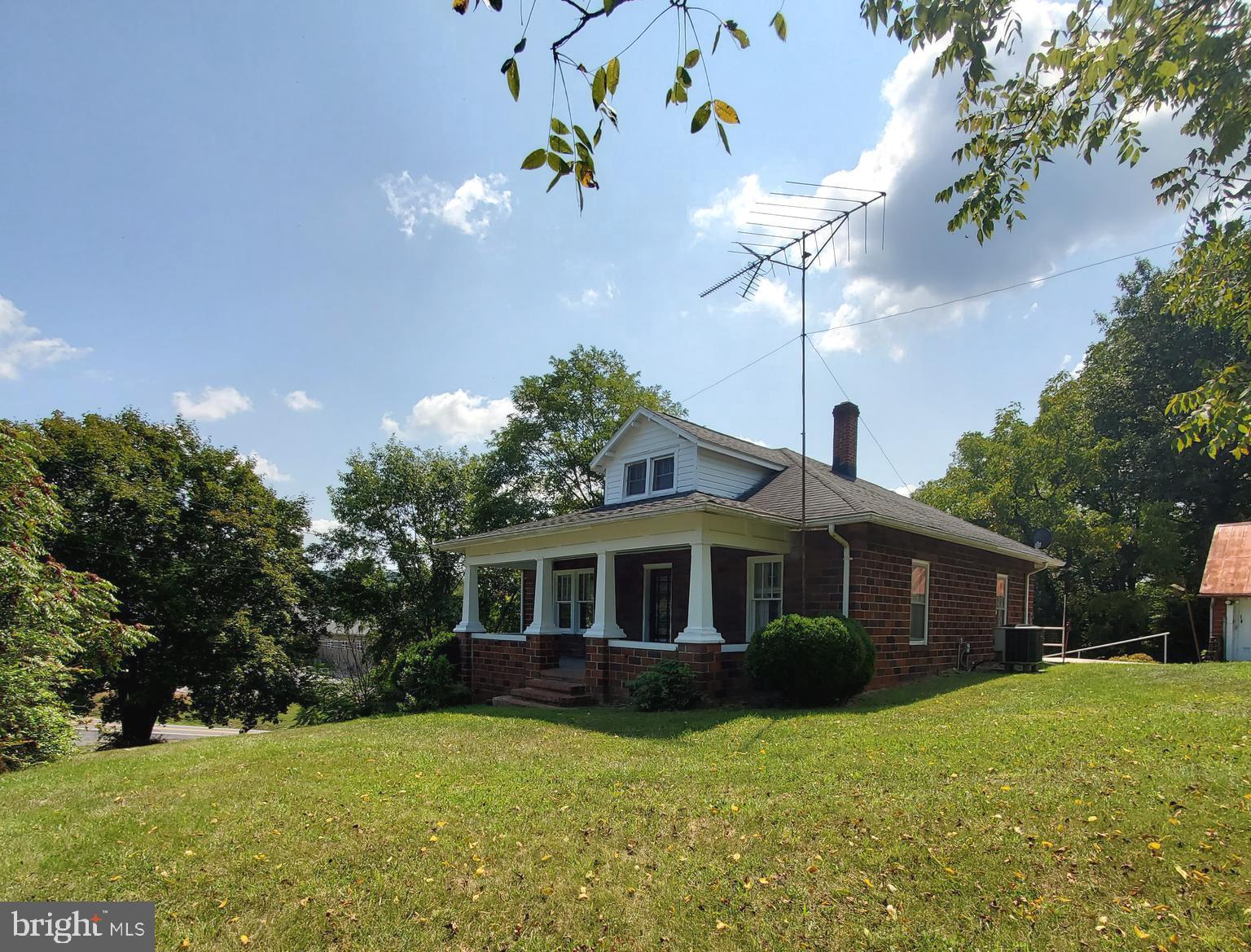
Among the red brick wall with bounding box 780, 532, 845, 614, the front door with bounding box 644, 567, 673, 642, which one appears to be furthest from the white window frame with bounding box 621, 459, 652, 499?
the red brick wall with bounding box 780, 532, 845, 614

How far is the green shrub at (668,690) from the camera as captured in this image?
36.3 feet

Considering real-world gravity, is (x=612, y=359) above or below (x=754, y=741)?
above

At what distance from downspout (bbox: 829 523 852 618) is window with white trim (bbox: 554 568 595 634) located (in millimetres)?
6693

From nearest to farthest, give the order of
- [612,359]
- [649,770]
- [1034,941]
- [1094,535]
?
[1034,941]
[649,770]
[1094,535]
[612,359]

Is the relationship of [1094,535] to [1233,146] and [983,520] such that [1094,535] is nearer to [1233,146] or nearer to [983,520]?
[983,520]

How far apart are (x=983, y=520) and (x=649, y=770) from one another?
1107 inches

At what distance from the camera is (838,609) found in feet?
39.9

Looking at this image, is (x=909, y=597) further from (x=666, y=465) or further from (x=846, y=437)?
(x=666, y=465)

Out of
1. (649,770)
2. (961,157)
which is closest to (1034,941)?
(649,770)

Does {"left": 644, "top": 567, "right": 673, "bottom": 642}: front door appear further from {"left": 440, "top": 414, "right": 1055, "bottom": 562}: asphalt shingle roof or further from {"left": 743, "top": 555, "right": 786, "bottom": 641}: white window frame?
{"left": 743, "top": 555, "right": 786, "bottom": 641}: white window frame

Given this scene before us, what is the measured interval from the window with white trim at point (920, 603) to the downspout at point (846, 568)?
2490mm

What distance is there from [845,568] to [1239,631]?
1567 cm

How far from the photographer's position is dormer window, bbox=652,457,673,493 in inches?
593

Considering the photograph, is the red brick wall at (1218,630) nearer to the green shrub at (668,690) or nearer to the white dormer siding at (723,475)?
the white dormer siding at (723,475)
